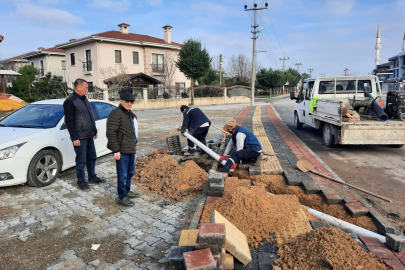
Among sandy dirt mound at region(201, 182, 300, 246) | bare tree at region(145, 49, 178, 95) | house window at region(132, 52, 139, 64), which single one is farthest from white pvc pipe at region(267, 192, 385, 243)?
house window at region(132, 52, 139, 64)

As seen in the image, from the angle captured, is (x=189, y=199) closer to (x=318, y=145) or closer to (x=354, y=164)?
(x=354, y=164)

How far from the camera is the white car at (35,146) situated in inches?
181

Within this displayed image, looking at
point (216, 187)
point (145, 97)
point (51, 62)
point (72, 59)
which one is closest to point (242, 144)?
point (216, 187)

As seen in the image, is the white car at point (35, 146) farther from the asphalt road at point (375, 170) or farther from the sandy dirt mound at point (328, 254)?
the asphalt road at point (375, 170)

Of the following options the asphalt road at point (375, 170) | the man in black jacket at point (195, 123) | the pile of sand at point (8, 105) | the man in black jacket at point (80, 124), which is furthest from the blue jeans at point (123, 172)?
the pile of sand at point (8, 105)

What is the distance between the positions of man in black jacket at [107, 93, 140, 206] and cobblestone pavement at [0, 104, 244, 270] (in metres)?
0.35

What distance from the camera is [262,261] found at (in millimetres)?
2801

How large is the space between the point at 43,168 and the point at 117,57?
93.6 feet

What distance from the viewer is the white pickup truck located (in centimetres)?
706

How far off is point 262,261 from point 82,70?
109 ft

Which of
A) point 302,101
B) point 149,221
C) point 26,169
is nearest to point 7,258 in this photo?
point 149,221

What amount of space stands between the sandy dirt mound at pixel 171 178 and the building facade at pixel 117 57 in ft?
86.8

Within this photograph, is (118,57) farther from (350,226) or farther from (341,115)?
(350,226)

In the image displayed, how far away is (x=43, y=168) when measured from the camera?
5.07m
